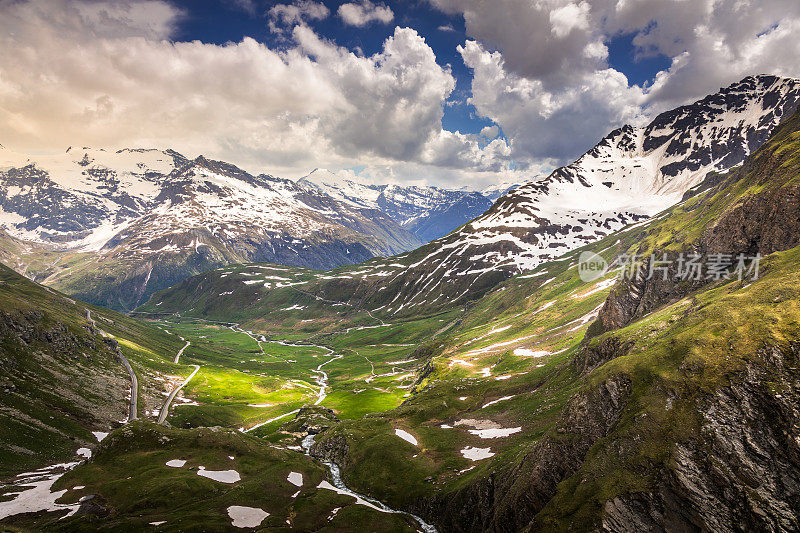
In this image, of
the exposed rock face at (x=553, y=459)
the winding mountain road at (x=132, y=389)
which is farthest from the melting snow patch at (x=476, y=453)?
the winding mountain road at (x=132, y=389)

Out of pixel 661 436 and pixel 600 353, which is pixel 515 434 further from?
pixel 661 436

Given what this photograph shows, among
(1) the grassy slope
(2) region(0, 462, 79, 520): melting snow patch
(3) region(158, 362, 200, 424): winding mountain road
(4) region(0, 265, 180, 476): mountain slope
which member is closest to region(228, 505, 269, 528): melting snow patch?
(1) the grassy slope

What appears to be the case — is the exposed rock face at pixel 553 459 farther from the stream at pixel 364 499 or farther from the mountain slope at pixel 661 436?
the stream at pixel 364 499

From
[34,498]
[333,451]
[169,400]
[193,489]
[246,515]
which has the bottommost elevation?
[333,451]

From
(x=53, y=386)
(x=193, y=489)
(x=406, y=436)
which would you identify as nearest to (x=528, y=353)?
(x=406, y=436)

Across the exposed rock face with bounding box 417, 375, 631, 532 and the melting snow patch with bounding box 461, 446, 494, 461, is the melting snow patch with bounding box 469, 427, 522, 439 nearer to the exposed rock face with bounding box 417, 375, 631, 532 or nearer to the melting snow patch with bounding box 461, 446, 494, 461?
the melting snow patch with bounding box 461, 446, 494, 461

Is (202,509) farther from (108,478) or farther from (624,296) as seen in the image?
(624,296)

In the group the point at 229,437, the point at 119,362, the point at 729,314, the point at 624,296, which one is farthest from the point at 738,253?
the point at 119,362

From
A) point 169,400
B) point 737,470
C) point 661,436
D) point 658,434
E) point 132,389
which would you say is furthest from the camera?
point 169,400
